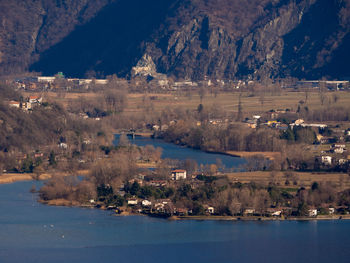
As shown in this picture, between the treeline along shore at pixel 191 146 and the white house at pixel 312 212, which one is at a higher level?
the treeline along shore at pixel 191 146

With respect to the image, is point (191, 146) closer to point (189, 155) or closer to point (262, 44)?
point (189, 155)

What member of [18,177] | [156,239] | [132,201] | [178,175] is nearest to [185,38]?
[18,177]

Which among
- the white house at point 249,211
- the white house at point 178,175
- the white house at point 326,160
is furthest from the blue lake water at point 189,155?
the white house at point 249,211

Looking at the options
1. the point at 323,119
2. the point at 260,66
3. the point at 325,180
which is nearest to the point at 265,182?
the point at 325,180

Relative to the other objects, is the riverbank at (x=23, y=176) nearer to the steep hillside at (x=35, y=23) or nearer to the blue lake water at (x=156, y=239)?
the blue lake water at (x=156, y=239)

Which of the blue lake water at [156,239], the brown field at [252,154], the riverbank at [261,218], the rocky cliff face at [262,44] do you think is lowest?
the blue lake water at [156,239]

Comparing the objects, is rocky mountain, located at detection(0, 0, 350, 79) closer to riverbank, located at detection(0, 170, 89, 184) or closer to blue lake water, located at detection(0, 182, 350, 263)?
riverbank, located at detection(0, 170, 89, 184)

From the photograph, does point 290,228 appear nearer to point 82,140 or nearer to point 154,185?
point 154,185
